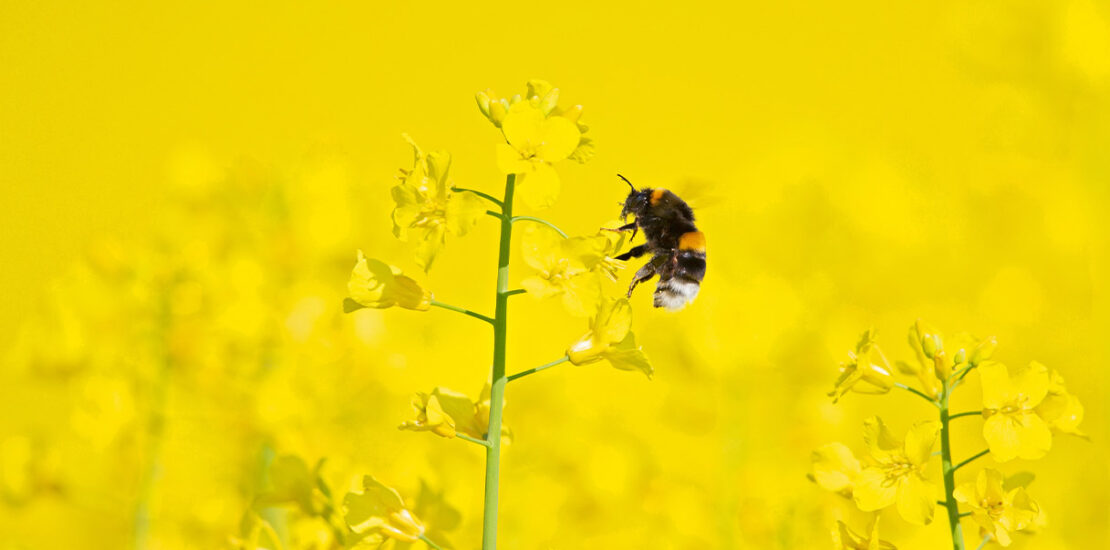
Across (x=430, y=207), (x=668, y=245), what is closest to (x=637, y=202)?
(x=668, y=245)

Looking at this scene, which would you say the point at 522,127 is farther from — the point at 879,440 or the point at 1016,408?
the point at 1016,408

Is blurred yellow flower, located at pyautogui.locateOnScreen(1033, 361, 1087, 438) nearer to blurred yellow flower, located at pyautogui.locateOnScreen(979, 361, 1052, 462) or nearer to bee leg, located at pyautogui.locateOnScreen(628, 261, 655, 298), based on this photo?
blurred yellow flower, located at pyautogui.locateOnScreen(979, 361, 1052, 462)

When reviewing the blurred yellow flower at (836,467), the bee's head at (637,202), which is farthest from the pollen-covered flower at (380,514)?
the bee's head at (637,202)

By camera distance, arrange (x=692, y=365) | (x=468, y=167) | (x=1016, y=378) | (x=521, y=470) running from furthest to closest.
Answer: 1. (x=468, y=167)
2. (x=521, y=470)
3. (x=692, y=365)
4. (x=1016, y=378)

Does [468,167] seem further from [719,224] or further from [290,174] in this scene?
[290,174]

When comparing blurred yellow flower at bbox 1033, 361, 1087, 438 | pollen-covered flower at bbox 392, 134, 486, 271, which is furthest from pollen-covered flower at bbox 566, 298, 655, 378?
blurred yellow flower at bbox 1033, 361, 1087, 438

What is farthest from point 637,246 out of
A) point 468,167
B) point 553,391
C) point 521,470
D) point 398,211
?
point 468,167
